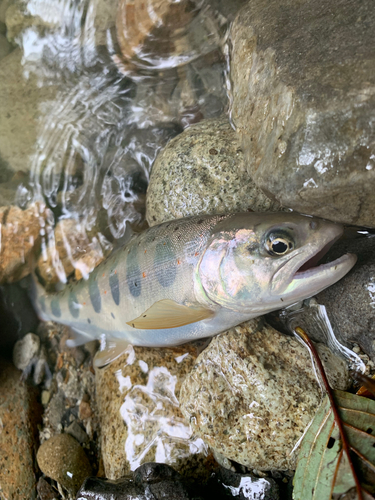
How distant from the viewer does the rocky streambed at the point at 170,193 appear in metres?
2.19

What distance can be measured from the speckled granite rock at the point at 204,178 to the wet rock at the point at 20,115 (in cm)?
210

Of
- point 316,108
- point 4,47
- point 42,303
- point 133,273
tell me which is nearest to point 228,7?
point 316,108

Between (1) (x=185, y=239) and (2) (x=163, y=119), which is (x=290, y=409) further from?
(2) (x=163, y=119)

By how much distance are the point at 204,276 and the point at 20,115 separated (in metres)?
3.49

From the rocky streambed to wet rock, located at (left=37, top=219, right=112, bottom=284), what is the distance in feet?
0.08

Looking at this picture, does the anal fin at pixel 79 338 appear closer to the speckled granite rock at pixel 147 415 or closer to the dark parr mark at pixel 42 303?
the dark parr mark at pixel 42 303

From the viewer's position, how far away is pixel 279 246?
236 centimetres

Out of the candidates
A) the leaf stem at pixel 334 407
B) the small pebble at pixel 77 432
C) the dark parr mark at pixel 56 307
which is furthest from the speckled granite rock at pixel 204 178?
the small pebble at pixel 77 432

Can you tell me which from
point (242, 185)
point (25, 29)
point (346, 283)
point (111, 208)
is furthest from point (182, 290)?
point (25, 29)

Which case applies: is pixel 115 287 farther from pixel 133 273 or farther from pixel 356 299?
pixel 356 299

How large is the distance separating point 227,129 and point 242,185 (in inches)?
24.7

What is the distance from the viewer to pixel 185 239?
9.27ft

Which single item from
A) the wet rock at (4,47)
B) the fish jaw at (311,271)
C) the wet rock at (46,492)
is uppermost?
the wet rock at (4,47)

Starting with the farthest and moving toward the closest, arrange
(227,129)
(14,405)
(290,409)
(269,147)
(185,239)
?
A: (14,405), (227,129), (185,239), (290,409), (269,147)
